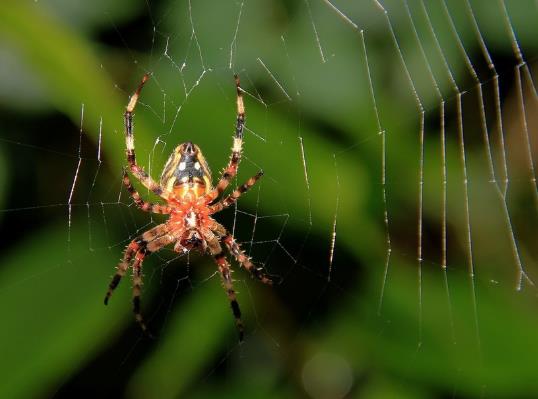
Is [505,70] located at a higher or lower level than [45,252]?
higher

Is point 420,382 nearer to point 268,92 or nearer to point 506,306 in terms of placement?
point 506,306

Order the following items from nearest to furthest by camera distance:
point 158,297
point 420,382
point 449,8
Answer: point 420,382 → point 158,297 → point 449,8

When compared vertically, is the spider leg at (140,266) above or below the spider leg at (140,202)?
below

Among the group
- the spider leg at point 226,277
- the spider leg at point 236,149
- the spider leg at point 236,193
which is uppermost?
the spider leg at point 236,149

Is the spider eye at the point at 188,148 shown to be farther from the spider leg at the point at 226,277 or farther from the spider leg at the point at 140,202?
the spider leg at the point at 226,277

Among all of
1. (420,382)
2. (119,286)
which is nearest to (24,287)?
(119,286)

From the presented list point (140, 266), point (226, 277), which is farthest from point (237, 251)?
point (140, 266)

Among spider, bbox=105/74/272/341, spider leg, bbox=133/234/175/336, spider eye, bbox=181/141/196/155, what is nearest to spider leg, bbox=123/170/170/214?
spider, bbox=105/74/272/341

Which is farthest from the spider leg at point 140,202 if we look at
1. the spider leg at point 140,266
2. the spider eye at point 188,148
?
the spider eye at point 188,148
